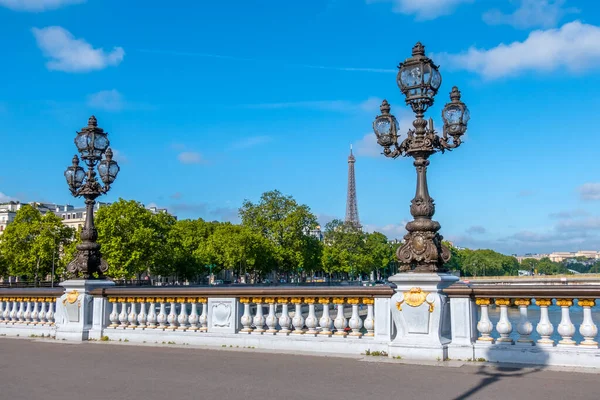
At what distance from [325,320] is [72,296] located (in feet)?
23.4

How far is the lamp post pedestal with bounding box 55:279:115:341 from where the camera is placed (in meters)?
15.1

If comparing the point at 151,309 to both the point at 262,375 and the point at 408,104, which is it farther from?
the point at 408,104

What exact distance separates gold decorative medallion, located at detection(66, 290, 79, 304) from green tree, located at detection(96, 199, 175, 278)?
5082 centimetres

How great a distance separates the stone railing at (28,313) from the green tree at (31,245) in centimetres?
5854

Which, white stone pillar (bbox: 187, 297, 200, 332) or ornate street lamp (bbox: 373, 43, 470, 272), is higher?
ornate street lamp (bbox: 373, 43, 470, 272)

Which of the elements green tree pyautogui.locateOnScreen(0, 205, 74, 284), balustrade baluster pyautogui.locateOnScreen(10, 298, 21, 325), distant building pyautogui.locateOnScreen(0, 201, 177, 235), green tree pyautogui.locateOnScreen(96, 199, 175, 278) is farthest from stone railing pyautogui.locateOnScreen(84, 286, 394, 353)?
distant building pyautogui.locateOnScreen(0, 201, 177, 235)

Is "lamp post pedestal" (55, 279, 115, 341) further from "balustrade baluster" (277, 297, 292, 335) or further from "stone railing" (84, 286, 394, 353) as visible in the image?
"balustrade baluster" (277, 297, 292, 335)

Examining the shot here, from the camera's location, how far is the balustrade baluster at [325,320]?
11.8 meters

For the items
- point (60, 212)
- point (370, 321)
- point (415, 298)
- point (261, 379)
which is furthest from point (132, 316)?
point (60, 212)

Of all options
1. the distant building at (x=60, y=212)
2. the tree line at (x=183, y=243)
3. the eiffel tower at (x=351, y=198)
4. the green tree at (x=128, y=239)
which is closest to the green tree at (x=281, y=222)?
the tree line at (x=183, y=243)

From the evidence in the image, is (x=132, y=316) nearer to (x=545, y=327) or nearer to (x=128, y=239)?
(x=545, y=327)

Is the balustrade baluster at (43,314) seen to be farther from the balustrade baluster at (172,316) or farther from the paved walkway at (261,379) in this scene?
the paved walkway at (261,379)

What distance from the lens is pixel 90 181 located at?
16.3 meters

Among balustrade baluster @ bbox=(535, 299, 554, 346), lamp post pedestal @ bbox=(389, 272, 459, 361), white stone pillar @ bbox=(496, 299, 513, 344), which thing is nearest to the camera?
balustrade baluster @ bbox=(535, 299, 554, 346)
